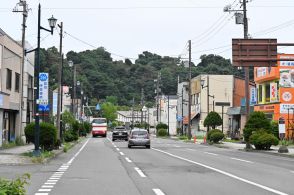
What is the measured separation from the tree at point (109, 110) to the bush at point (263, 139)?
109326 millimetres

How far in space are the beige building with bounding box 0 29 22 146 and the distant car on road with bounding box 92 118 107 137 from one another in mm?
39061

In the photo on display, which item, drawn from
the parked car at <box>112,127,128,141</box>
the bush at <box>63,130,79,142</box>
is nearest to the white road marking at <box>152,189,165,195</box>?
the bush at <box>63,130,79,142</box>

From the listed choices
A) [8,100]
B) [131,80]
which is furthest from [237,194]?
[131,80]

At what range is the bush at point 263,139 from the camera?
3744 centimetres

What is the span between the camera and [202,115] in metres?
85.8

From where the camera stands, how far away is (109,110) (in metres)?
153

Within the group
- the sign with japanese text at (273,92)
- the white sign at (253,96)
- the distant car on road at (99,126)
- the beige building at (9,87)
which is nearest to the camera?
the beige building at (9,87)

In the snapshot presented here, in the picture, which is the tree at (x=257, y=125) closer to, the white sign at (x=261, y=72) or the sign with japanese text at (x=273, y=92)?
the sign with japanese text at (x=273, y=92)

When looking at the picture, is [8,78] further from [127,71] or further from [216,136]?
[127,71]

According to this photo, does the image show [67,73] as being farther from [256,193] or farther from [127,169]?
[256,193]

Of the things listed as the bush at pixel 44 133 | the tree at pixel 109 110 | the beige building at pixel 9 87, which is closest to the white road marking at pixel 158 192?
the bush at pixel 44 133

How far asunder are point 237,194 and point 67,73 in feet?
303

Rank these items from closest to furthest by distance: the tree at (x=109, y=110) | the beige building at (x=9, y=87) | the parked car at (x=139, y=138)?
the beige building at (x=9, y=87) < the parked car at (x=139, y=138) < the tree at (x=109, y=110)

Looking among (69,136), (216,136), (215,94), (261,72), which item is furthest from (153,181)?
(215,94)
